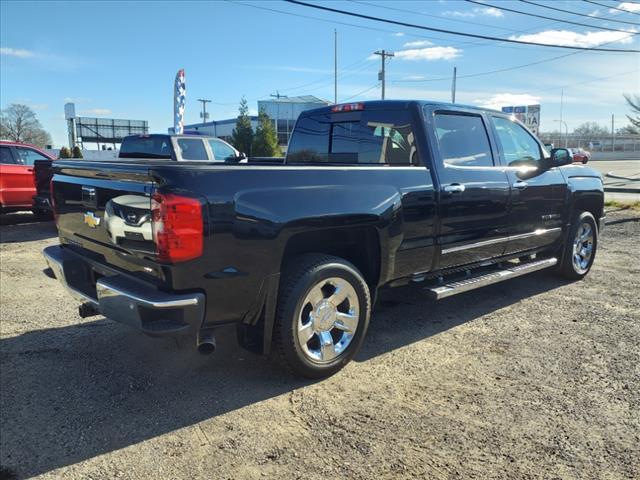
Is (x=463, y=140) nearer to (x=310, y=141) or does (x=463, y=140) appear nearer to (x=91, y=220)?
(x=310, y=141)

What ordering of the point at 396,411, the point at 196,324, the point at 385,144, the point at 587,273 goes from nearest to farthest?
the point at 196,324
the point at 396,411
the point at 385,144
the point at 587,273

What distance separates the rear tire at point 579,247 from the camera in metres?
5.89

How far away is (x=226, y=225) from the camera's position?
2.87 metres

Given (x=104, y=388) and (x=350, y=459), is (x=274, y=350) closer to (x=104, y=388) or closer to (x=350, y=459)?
(x=350, y=459)

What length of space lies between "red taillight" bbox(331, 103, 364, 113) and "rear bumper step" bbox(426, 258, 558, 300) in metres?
1.75

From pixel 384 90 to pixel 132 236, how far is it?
147 feet

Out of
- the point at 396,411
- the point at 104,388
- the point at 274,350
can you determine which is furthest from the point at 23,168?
the point at 396,411

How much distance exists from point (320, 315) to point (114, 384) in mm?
1495

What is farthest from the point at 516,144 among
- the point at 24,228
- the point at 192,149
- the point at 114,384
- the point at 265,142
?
the point at 265,142

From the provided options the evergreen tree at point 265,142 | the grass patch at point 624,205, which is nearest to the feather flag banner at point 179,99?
the evergreen tree at point 265,142

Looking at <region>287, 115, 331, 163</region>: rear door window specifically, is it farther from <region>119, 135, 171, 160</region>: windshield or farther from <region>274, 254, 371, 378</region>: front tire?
<region>119, 135, 171, 160</region>: windshield

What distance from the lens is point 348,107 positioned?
4.71 meters

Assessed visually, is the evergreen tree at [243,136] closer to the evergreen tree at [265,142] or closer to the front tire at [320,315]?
the evergreen tree at [265,142]

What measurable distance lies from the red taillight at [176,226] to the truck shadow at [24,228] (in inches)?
301
